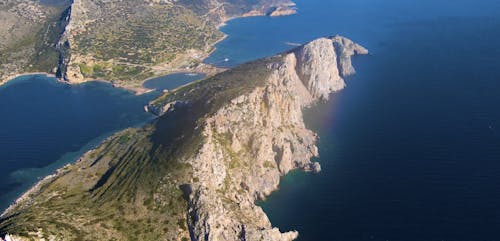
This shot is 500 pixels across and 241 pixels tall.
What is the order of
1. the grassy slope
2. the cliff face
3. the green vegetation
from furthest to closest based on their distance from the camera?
the cliff face, the grassy slope, the green vegetation

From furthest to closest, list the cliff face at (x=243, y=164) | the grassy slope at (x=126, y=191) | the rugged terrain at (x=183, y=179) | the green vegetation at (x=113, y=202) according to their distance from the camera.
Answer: the cliff face at (x=243, y=164)
the rugged terrain at (x=183, y=179)
the grassy slope at (x=126, y=191)
the green vegetation at (x=113, y=202)

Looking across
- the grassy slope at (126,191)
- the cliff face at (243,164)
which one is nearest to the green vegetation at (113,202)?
the grassy slope at (126,191)

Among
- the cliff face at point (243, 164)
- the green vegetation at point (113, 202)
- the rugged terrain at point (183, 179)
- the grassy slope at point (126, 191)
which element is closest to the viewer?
the green vegetation at point (113, 202)

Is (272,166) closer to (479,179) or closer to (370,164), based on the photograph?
(370,164)

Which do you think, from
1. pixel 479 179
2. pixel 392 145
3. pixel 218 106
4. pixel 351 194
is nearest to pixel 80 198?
pixel 218 106

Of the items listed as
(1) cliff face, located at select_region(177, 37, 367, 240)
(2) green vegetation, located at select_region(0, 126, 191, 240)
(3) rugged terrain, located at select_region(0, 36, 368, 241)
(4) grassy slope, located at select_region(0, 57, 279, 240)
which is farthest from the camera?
(1) cliff face, located at select_region(177, 37, 367, 240)

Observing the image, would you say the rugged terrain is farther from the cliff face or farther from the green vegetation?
the cliff face

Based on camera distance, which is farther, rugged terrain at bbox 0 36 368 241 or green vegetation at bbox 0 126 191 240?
rugged terrain at bbox 0 36 368 241

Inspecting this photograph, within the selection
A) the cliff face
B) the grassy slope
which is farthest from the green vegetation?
the cliff face

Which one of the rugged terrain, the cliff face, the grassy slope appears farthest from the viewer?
the cliff face

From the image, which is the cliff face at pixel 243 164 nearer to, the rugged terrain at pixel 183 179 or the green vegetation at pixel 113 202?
the rugged terrain at pixel 183 179

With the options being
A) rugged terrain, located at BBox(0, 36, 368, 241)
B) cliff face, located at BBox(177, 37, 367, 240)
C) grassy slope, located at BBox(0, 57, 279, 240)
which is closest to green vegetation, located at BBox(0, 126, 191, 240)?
grassy slope, located at BBox(0, 57, 279, 240)
